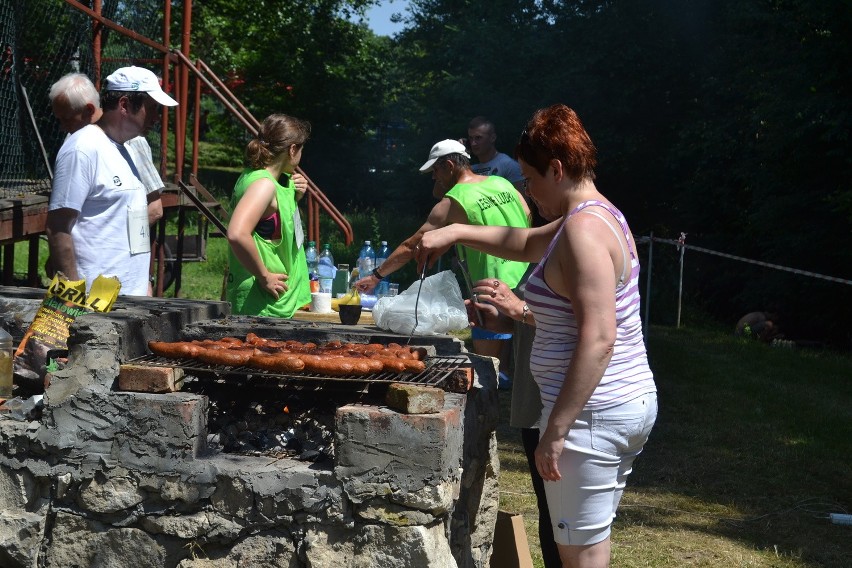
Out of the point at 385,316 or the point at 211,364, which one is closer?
the point at 211,364

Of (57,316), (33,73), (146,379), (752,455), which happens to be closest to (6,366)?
(57,316)

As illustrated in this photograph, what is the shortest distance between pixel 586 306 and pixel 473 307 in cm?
123

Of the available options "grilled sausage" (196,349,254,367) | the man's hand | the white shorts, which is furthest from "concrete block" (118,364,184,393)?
the white shorts

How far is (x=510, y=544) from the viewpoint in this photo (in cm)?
418

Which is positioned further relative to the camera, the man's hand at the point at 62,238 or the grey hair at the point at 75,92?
the grey hair at the point at 75,92

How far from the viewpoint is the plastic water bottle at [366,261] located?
7.09m

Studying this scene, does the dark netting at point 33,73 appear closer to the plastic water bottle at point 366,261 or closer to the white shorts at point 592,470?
the plastic water bottle at point 366,261

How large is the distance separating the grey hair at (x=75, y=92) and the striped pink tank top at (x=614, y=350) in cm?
332

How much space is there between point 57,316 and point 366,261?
361cm

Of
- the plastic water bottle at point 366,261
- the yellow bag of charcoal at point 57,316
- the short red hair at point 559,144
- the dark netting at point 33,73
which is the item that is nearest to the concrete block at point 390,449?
the short red hair at point 559,144

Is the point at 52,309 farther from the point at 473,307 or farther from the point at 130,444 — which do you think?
the point at 473,307

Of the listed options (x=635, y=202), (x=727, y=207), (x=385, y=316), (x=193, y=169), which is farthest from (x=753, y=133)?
(x=385, y=316)

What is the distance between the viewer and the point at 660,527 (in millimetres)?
5223

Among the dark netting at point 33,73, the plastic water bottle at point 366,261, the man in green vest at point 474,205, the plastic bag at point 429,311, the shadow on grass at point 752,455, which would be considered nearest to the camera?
the plastic bag at point 429,311
